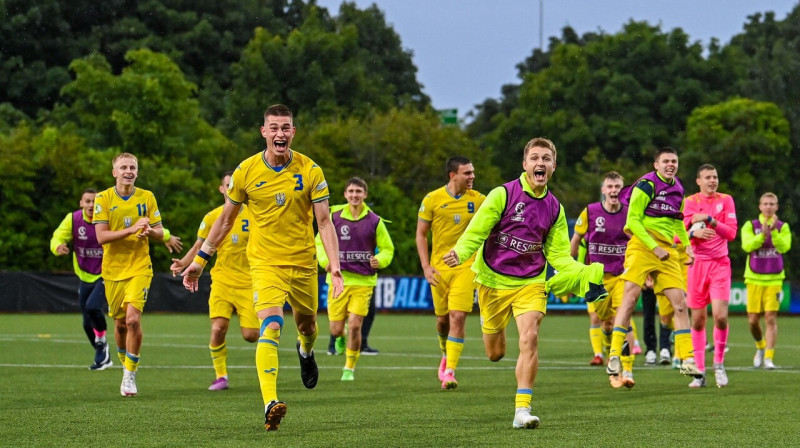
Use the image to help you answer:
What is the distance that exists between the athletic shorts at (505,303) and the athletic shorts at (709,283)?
187 inches

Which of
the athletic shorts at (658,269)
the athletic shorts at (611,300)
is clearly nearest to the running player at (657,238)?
the athletic shorts at (658,269)

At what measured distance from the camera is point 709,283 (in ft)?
47.5

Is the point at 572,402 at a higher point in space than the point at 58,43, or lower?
lower

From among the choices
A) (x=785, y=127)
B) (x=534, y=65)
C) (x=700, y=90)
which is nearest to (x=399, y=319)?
(x=785, y=127)

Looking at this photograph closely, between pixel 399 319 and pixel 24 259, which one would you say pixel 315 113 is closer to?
pixel 24 259

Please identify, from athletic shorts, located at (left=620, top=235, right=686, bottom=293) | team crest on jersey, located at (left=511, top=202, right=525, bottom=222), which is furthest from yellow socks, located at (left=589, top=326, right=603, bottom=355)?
team crest on jersey, located at (left=511, top=202, right=525, bottom=222)

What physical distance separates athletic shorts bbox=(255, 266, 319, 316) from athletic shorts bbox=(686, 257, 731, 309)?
19.0ft

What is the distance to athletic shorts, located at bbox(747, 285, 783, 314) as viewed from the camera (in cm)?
1731

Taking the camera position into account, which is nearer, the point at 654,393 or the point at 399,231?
the point at 654,393

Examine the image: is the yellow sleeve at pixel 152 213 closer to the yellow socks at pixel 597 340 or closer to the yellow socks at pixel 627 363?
the yellow socks at pixel 627 363

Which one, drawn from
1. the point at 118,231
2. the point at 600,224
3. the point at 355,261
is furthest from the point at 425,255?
the point at 600,224

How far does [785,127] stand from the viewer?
57.2 meters

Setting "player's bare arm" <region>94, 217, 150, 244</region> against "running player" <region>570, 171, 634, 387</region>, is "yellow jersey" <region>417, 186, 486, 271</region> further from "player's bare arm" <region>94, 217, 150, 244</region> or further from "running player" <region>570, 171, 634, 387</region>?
"player's bare arm" <region>94, 217, 150, 244</region>

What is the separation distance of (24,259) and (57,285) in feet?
20.3
